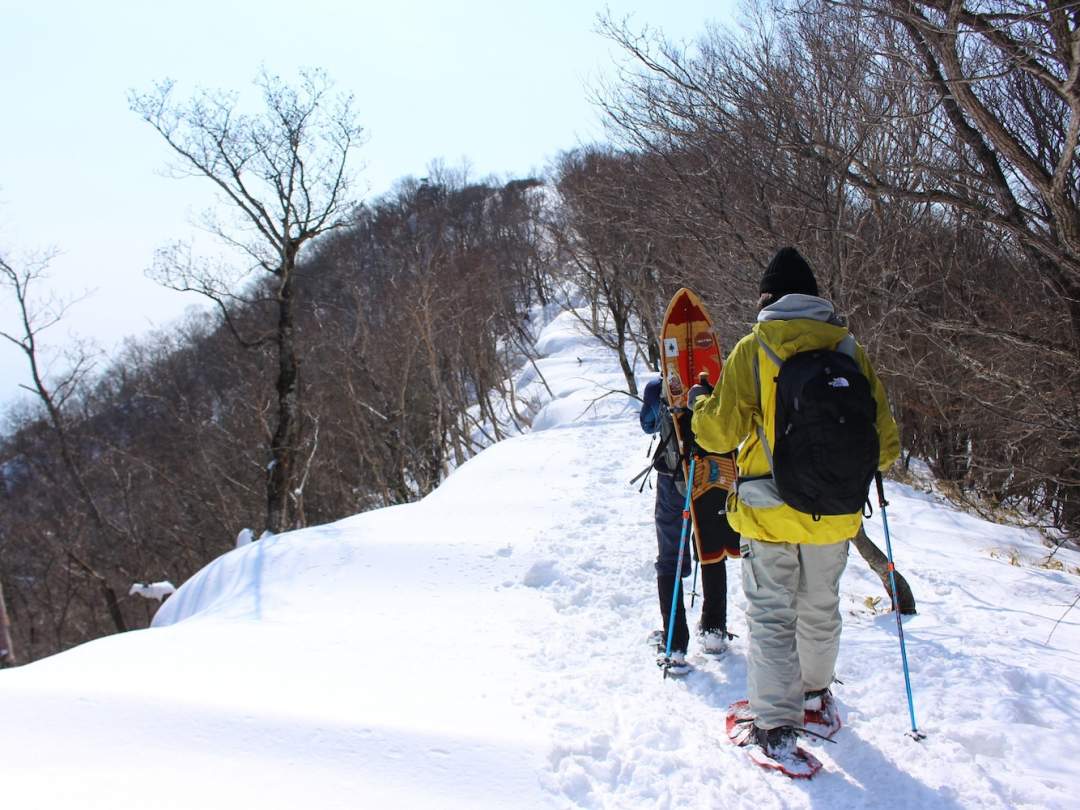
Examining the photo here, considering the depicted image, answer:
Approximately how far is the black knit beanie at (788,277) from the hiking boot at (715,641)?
6.69 ft

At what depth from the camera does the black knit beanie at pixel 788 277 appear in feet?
9.28

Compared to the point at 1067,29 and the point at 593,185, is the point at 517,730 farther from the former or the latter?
the point at 593,185

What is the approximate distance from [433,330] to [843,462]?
1797cm

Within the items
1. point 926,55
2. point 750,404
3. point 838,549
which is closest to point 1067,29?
point 926,55

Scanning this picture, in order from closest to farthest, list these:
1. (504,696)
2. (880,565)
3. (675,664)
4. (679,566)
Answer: (504,696), (679,566), (675,664), (880,565)

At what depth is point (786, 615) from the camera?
2742 mm

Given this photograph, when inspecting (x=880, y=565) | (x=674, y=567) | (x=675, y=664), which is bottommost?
(x=675, y=664)

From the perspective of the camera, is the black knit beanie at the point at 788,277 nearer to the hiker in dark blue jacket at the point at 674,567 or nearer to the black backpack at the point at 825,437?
the black backpack at the point at 825,437

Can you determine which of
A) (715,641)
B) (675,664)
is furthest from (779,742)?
(715,641)

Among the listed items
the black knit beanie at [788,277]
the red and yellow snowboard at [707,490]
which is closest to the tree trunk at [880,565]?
the red and yellow snowboard at [707,490]

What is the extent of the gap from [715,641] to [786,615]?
1.11m

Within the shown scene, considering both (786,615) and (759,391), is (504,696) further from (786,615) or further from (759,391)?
(759,391)

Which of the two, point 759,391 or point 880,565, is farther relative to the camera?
point 880,565

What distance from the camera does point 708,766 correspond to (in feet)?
8.99
